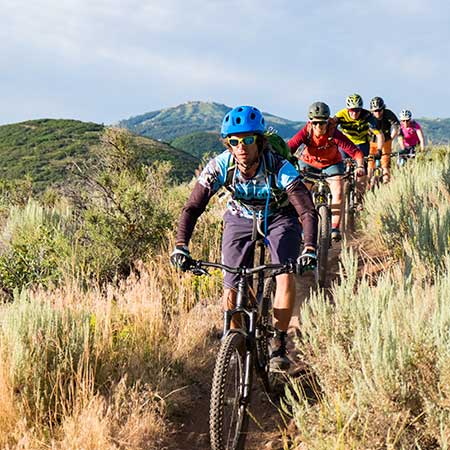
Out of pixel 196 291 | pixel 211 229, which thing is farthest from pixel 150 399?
pixel 211 229

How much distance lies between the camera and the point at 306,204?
11.9 ft

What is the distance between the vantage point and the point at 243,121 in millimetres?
3557

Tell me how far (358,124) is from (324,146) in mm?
2781

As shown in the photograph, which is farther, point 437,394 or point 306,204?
point 306,204

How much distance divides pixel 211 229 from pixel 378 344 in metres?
4.94

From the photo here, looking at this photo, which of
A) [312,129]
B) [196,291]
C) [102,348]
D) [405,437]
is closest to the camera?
[405,437]

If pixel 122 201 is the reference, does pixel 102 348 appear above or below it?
below

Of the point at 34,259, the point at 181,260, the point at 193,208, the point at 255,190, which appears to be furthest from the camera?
the point at 34,259

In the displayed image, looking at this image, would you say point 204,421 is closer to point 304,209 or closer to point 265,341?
point 265,341

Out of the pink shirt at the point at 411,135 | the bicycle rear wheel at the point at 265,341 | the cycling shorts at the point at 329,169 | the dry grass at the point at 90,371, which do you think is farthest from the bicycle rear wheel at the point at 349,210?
the pink shirt at the point at 411,135

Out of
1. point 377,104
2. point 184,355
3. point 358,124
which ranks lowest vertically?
point 184,355

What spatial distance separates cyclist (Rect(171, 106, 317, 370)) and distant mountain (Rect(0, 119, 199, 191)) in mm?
55413

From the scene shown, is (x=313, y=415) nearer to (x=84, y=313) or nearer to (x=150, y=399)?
(x=150, y=399)

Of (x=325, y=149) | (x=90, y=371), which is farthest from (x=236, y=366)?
(x=325, y=149)
